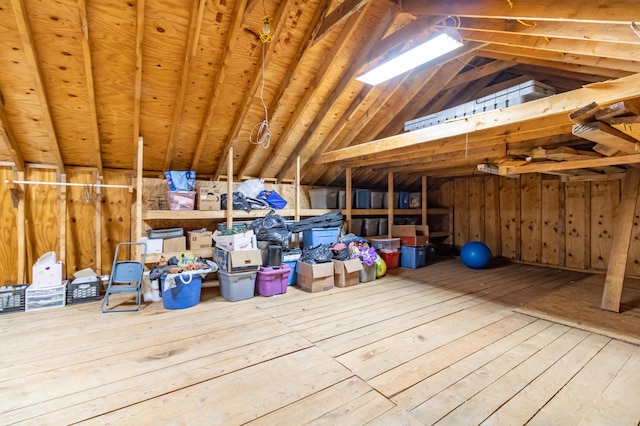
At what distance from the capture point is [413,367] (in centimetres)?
214

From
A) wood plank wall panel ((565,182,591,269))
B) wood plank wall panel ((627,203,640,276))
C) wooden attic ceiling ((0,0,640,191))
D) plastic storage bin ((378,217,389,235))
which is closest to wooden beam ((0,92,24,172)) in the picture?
wooden attic ceiling ((0,0,640,191))

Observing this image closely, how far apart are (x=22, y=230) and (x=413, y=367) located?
4698 millimetres

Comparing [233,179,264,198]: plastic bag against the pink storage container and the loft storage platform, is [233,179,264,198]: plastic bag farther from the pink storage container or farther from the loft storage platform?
the loft storage platform

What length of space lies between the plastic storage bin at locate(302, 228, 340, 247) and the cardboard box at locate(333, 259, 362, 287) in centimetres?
70

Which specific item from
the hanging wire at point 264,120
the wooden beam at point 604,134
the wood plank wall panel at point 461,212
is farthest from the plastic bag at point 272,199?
the wood plank wall panel at point 461,212

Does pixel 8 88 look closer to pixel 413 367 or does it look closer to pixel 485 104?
pixel 413 367

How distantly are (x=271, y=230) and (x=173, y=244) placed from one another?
4.37 feet

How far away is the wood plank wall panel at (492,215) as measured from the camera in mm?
6473

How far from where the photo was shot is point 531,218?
19.7 feet

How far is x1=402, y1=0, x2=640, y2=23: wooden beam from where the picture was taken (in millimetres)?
1573

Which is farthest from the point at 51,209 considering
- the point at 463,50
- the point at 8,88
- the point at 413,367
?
the point at 463,50

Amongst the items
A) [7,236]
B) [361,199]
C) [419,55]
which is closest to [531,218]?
[361,199]

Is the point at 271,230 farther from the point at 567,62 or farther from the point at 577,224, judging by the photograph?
the point at 577,224

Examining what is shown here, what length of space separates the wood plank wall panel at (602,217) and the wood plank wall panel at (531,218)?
79cm
